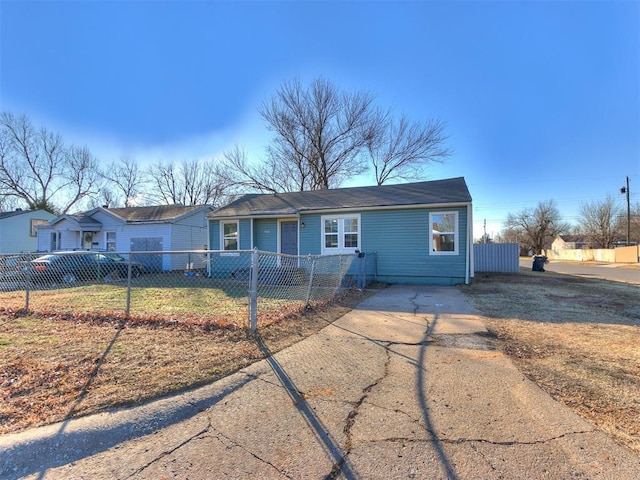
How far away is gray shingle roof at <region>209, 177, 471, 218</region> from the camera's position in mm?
11734

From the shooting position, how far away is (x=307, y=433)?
239 cm

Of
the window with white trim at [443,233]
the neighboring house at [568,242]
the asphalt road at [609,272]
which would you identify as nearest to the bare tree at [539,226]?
the neighboring house at [568,242]

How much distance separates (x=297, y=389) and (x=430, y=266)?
31.0 ft

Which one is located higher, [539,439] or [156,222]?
[156,222]

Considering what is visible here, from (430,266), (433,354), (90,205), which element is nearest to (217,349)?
(433,354)

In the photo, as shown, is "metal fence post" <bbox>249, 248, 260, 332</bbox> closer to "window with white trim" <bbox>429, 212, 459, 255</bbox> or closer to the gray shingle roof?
the gray shingle roof

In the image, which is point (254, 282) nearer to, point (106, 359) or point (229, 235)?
point (106, 359)

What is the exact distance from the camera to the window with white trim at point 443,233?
447 inches

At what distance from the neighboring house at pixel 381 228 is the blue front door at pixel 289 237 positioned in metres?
0.04

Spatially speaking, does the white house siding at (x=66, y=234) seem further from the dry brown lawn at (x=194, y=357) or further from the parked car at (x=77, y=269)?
the dry brown lawn at (x=194, y=357)

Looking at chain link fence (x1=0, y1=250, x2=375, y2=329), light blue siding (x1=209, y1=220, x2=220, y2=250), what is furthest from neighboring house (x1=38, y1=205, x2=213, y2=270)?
chain link fence (x1=0, y1=250, x2=375, y2=329)

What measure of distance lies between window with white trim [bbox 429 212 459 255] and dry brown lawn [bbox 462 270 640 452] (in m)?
2.74

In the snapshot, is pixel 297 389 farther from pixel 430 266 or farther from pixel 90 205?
pixel 90 205

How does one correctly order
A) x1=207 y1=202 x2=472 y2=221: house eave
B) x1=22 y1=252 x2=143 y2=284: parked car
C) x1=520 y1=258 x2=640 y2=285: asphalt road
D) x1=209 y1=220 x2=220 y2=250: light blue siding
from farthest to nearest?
x1=520 y1=258 x2=640 y2=285: asphalt road → x1=209 y1=220 x2=220 y2=250: light blue siding → x1=207 y1=202 x2=472 y2=221: house eave → x1=22 y1=252 x2=143 y2=284: parked car
